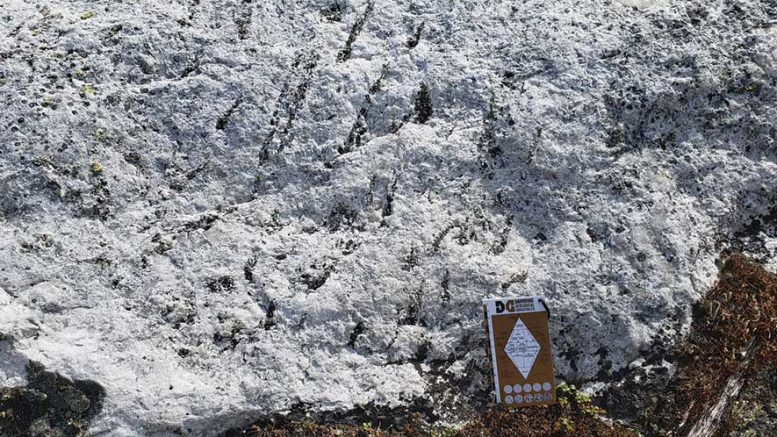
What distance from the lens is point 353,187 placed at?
5.54 meters

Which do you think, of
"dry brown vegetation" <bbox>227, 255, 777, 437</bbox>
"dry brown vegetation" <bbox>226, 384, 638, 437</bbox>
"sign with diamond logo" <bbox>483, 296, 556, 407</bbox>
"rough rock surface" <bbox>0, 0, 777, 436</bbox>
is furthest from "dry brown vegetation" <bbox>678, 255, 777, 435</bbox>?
"sign with diamond logo" <bbox>483, 296, 556, 407</bbox>

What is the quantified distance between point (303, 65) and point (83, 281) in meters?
2.41

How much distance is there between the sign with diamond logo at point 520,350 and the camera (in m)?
5.25

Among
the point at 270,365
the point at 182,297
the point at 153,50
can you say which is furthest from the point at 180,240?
the point at 153,50

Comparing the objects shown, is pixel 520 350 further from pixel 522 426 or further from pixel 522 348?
pixel 522 426

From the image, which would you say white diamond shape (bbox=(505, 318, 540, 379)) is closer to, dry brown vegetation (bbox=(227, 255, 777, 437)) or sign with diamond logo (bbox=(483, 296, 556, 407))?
sign with diamond logo (bbox=(483, 296, 556, 407))

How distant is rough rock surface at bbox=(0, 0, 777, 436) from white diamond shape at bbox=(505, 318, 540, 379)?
212 millimetres

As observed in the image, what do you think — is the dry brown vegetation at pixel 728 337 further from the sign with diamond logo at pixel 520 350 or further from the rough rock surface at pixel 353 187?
the sign with diamond logo at pixel 520 350

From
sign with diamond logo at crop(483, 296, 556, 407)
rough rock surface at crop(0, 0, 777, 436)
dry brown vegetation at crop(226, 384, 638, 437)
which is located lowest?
dry brown vegetation at crop(226, 384, 638, 437)

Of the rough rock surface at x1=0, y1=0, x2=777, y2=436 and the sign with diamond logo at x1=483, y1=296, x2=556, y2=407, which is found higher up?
the rough rock surface at x1=0, y1=0, x2=777, y2=436

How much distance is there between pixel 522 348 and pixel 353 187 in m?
1.80

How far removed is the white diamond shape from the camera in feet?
17.3

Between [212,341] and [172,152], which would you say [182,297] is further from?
[172,152]

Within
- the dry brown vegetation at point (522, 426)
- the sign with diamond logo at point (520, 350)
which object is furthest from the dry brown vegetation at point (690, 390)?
the sign with diamond logo at point (520, 350)
